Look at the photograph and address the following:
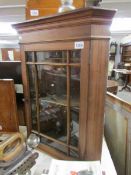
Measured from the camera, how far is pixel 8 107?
128cm

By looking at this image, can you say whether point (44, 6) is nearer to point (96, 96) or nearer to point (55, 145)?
point (96, 96)

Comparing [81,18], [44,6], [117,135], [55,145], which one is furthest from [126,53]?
[81,18]

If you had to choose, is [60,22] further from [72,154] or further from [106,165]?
[106,165]

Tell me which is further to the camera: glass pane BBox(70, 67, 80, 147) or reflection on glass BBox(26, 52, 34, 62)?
reflection on glass BBox(26, 52, 34, 62)

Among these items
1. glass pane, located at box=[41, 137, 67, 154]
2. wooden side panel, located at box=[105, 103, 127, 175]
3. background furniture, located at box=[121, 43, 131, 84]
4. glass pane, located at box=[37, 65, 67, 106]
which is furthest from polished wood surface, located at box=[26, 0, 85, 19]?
background furniture, located at box=[121, 43, 131, 84]

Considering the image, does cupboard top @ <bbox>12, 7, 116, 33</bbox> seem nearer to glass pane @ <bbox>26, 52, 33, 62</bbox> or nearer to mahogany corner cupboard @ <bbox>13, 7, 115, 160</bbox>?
mahogany corner cupboard @ <bbox>13, 7, 115, 160</bbox>

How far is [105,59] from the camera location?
3.03 ft

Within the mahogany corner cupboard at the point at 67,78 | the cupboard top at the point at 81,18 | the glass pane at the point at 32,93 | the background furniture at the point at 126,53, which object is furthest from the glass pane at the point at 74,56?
the background furniture at the point at 126,53

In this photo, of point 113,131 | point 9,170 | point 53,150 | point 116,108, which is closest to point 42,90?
point 53,150

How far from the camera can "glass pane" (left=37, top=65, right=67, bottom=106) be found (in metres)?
1.10

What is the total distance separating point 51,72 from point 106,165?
771 mm

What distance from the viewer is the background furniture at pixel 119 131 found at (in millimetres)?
1596

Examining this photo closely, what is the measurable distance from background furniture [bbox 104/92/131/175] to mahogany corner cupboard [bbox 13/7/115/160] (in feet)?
2.18

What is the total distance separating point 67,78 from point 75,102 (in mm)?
166
